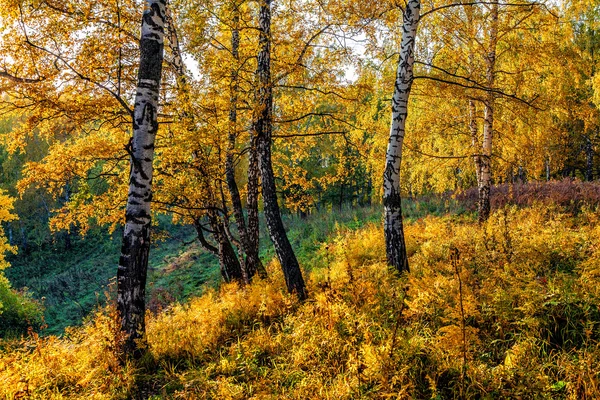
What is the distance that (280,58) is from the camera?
699 cm

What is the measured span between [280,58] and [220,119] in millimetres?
1772

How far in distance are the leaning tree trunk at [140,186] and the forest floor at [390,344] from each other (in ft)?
1.11

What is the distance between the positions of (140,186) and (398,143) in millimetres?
4180

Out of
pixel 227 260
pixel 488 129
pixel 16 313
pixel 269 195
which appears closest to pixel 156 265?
pixel 16 313

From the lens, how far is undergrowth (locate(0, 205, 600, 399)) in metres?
3.04

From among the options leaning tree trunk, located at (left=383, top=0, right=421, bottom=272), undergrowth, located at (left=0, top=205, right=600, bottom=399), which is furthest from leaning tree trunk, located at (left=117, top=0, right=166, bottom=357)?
leaning tree trunk, located at (left=383, top=0, right=421, bottom=272)

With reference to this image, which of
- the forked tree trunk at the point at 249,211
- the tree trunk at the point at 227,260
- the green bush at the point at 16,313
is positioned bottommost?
the green bush at the point at 16,313

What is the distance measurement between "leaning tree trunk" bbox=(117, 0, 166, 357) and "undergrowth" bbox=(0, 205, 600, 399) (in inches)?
12.3

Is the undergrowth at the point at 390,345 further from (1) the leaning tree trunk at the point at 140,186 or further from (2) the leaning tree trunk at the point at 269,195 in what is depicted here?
(2) the leaning tree trunk at the point at 269,195

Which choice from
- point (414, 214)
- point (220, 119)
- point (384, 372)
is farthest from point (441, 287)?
point (414, 214)

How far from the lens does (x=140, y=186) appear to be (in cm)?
464

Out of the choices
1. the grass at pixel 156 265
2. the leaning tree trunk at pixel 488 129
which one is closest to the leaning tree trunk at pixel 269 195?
the grass at pixel 156 265

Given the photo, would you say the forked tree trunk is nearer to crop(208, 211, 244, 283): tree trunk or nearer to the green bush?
crop(208, 211, 244, 283): tree trunk

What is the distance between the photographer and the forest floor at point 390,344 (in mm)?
3047
